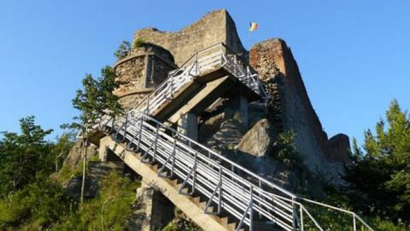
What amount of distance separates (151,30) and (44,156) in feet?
61.5

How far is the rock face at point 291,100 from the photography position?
19078 mm

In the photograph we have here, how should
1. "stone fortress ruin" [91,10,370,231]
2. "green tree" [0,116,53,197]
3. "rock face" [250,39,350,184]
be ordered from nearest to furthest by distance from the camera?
"stone fortress ruin" [91,10,370,231] < "green tree" [0,116,53,197] < "rock face" [250,39,350,184]

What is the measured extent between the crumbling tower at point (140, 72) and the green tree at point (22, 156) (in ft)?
13.8

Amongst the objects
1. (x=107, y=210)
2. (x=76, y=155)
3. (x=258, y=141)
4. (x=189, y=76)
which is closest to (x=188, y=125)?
(x=189, y=76)

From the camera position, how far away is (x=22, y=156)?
1423 cm

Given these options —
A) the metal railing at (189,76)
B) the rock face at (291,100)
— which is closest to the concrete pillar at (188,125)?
the metal railing at (189,76)

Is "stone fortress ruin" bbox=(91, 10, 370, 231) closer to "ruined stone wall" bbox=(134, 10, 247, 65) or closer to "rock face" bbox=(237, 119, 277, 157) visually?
"rock face" bbox=(237, 119, 277, 157)

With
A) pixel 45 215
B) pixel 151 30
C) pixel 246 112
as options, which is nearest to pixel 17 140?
pixel 45 215

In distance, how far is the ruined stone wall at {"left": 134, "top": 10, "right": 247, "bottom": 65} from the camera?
94.1 ft

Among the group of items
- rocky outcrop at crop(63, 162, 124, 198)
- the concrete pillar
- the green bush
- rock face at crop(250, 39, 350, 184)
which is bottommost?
the green bush

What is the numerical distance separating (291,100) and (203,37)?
417 inches

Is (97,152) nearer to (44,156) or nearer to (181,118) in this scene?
(44,156)

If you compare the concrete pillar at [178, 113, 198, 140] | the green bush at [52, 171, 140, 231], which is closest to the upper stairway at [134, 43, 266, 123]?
the concrete pillar at [178, 113, 198, 140]

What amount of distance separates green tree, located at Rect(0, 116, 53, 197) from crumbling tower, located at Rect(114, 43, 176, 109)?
4201 mm
